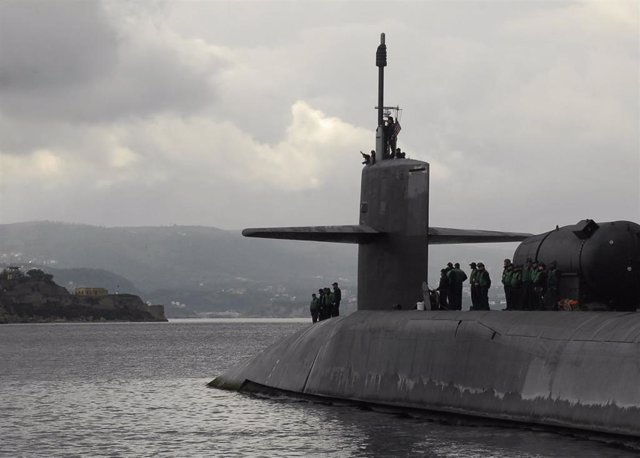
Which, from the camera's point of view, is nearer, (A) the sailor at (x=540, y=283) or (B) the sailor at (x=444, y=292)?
(A) the sailor at (x=540, y=283)

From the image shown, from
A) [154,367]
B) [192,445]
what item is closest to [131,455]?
[192,445]

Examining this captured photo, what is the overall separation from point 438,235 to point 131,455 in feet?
34.2

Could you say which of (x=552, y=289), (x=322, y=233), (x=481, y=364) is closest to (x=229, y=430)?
(x=481, y=364)

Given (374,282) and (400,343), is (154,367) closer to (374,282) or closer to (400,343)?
(374,282)

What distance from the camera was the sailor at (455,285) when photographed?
2578cm

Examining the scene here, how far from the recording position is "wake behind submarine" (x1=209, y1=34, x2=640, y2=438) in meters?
17.3

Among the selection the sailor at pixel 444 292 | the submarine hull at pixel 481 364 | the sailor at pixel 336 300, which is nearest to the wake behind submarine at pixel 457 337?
the submarine hull at pixel 481 364

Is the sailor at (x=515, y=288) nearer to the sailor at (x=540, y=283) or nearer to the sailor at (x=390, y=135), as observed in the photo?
the sailor at (x=540, y=283)

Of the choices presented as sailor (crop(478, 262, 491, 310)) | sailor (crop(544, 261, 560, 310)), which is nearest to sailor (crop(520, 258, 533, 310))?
sailor (crop(544, 261, 560, 310))

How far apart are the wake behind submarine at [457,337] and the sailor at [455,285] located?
991mm

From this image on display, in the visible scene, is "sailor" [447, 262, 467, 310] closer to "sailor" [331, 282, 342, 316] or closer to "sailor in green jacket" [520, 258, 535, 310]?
"sailor in green jacket" [520, 258, 535, 310]

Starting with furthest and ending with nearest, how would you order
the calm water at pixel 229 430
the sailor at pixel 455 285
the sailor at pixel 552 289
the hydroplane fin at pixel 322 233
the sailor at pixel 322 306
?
the sailor at pixel 322 306
the sailor at pixel 455 285
the hydroplane fin at pixel 322 233
the sailor at pixel 552 289
the calm water at pixel 229 430

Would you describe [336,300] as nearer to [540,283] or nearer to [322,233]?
[322,233]

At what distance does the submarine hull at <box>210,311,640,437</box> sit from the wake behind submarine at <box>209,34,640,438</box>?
0.03 meters
